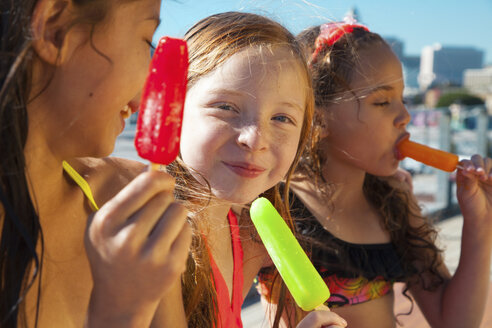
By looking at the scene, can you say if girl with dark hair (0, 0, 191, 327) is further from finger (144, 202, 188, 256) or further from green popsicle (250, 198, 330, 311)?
green popsicle (250, 198, 330, 311)

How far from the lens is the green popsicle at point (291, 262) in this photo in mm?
1180

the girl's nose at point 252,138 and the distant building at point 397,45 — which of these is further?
the distant building at point 397,45

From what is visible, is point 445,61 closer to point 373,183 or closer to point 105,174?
point 373,183

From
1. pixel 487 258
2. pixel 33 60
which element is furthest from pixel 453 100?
pixel 33 60

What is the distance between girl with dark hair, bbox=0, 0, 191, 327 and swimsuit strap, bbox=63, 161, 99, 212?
0.05 meters

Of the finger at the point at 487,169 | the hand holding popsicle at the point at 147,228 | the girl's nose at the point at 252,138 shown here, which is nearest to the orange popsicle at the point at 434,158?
the finger at the point at 487,169

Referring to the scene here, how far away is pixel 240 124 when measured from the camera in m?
1.43

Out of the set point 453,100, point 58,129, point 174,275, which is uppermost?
point 58,129

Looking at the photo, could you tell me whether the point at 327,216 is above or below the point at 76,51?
below

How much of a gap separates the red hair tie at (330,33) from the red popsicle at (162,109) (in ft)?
4.26

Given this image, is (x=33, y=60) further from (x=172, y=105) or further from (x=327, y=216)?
(x=327, y=216)

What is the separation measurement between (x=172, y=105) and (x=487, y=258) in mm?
1944

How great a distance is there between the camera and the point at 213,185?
1.46 m

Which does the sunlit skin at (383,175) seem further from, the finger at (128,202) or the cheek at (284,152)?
the finger at (128,202)
